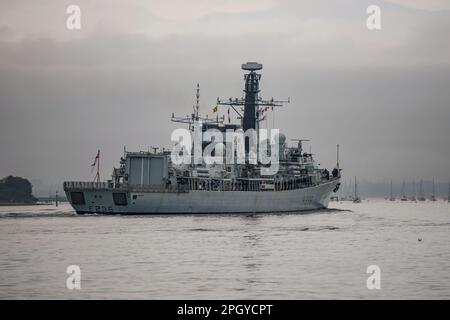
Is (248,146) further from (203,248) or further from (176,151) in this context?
(203,248)

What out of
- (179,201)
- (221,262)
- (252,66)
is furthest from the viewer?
(252,66)

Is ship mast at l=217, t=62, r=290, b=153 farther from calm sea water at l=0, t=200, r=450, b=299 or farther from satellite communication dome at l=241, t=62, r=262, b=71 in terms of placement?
calm sea water at l=0, t=200, r=450, b=299

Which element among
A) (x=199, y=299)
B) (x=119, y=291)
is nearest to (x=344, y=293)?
(x=199, y=299)

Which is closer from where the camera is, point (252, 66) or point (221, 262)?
point (221, 262)

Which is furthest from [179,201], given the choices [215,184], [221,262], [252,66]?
[221,262]

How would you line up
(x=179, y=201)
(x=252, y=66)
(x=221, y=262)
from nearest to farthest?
1. (x=221, y=262)
2. (x=179, y=201)
3. (x=252, y=66)

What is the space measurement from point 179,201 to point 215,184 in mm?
9260

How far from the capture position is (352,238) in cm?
6819

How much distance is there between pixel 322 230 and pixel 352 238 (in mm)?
9906

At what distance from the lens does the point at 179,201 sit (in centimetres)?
10488

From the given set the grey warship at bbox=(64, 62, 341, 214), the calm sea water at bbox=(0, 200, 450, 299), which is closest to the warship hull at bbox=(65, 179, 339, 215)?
the grey warship at bbox=(64, 62, 341, 214)

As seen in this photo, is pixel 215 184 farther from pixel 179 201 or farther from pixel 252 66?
pixel 252 66

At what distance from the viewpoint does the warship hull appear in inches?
4023

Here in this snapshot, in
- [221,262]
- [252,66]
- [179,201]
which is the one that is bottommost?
[221,262]
